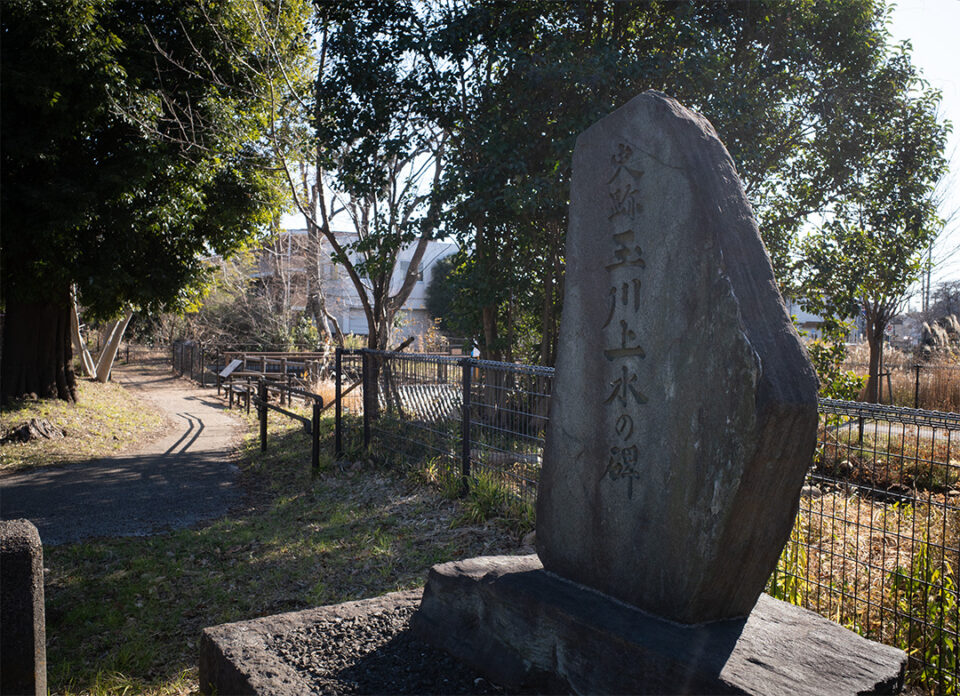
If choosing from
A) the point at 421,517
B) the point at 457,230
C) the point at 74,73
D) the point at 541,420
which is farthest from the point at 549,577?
the point at 74,73

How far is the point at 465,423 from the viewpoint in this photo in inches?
263

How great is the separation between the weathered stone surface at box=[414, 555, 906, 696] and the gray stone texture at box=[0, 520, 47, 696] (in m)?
1.64

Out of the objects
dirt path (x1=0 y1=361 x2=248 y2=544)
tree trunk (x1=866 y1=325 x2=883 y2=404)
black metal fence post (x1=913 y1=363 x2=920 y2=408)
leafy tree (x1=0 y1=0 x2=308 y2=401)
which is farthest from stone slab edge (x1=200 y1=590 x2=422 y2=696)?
tree trunk (x1=866 y1=325 x2=883 y2=404)

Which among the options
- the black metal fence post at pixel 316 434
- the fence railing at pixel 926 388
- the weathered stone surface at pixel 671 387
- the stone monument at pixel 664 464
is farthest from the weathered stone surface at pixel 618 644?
the fence railing at pixel 926 388

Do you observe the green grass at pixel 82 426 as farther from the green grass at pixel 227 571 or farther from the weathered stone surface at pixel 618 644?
the weathered stone surface at pixel 618 644

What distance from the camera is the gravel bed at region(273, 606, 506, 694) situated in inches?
113

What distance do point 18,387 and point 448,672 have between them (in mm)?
12563

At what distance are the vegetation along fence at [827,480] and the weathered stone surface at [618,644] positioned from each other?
99cm

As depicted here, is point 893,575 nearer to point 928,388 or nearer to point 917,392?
point 917,392

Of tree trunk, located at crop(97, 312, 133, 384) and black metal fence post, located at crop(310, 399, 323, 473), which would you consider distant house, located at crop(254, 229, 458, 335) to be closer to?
tree trunk, located at crop(97, 312, 133, 384)

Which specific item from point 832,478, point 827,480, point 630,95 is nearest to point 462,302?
point 630,95

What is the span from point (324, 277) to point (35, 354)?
42.1 feet

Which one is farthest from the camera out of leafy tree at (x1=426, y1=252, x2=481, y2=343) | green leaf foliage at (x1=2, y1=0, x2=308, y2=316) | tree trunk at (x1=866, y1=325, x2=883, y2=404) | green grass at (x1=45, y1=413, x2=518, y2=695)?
tree trunk at (x1=866, y1=325, x2=883, y2=404)

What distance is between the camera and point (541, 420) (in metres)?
5.84
